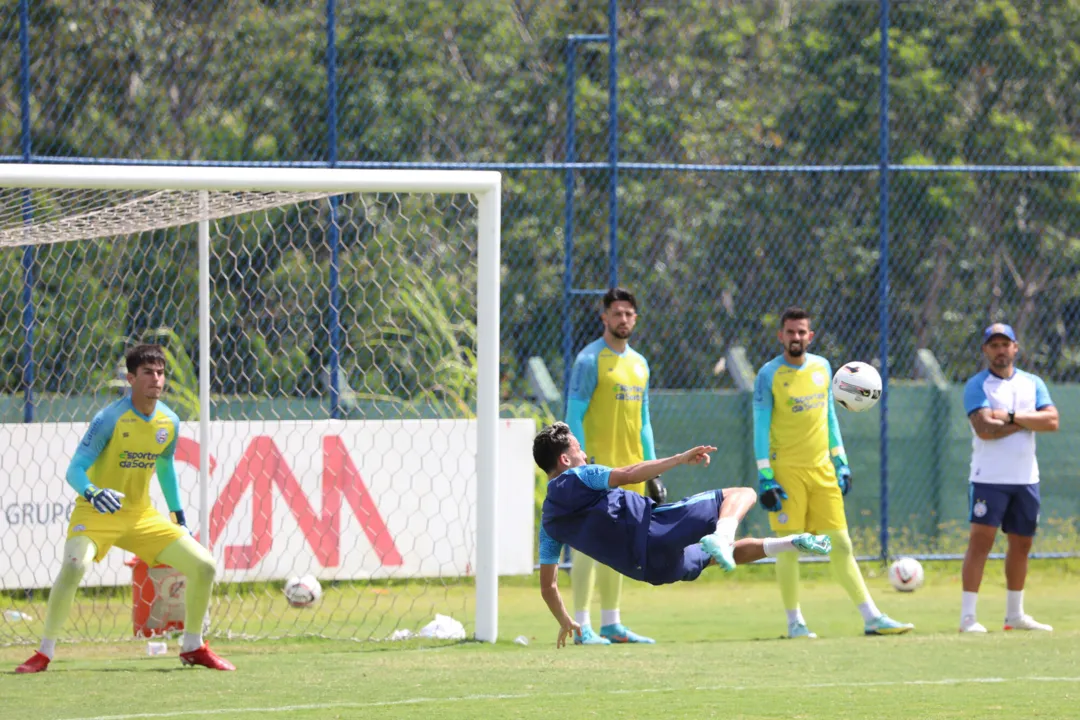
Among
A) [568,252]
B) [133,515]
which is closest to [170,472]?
[133,515]

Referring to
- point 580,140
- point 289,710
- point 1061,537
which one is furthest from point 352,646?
point 580,140

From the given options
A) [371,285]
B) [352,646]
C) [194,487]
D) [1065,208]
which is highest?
[1065,208]

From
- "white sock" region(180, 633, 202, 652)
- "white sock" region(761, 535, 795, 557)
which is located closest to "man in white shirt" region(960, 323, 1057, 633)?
"white sock" region(761, 535, 795, 557)

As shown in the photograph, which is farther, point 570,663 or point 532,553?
point 532,553

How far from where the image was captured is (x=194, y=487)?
445 inches

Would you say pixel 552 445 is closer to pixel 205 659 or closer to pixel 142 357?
pixel 205 659

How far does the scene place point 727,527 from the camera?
23.6 ft

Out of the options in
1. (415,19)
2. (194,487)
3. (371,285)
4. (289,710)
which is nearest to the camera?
(289,710)

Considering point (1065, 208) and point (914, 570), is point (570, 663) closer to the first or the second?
point (914, 570)

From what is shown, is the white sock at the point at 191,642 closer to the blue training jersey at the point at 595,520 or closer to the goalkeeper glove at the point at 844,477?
the blue training jersey at the point at 595,520

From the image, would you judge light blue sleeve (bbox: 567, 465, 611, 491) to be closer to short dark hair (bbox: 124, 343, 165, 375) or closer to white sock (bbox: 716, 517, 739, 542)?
white sock (bbox: 716, 517, 739, 542)

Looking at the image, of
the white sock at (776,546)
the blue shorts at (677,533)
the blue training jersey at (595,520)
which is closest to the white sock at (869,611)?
the white sock at (776,546)

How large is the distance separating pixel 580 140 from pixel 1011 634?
9254mm

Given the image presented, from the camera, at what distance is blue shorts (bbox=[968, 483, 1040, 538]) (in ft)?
33.9
